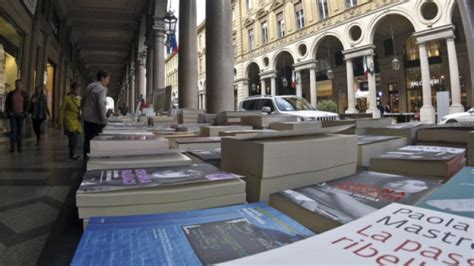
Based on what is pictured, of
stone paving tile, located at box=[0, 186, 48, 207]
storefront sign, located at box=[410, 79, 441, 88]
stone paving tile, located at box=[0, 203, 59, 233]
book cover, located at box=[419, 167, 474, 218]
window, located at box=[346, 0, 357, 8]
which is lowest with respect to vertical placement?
stone paving tile, located at box=[0, 203, 59, 233]

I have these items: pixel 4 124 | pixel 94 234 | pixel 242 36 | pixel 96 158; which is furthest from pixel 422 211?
pixel 242 36

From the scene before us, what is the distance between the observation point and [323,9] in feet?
74.6

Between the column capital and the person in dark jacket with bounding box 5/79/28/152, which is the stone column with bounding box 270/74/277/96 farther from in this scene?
the person in dark jacket with bounding box 5/79/28/152

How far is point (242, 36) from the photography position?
103ft

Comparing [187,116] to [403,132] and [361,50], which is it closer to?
[403,132]

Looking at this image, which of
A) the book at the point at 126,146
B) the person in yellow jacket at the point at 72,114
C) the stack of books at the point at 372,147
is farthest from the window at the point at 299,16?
the book at the point at 126,146

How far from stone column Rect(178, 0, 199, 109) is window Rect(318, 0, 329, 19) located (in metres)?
18.2

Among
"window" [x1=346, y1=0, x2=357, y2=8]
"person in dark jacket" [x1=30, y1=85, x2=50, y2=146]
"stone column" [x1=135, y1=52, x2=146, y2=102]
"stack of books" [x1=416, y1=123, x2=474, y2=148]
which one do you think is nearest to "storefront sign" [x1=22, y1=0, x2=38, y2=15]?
"person in dark jacket" [x1=30, y1=85, x2=50, y2=146]

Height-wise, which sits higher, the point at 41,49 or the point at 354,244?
the point at 41,49

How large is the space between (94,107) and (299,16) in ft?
77.8

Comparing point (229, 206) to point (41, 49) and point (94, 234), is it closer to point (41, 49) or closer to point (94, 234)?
point (94, 234)

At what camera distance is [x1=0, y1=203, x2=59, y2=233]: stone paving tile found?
1.45 m

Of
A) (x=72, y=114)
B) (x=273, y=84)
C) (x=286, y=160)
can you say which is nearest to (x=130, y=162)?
(x=286, y=160)

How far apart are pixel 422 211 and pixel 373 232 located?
14 centimetres
